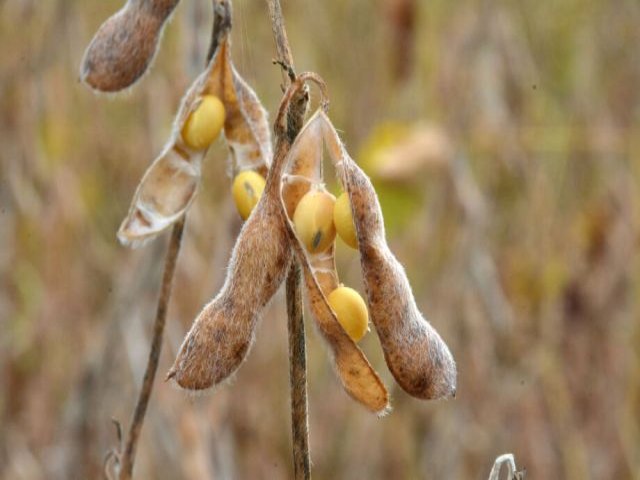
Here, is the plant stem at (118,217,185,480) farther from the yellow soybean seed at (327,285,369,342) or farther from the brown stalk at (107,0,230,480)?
the yellow soybean seed at (327,285,369,342)

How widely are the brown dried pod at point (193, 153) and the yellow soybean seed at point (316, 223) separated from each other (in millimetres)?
179

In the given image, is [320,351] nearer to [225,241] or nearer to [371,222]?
[225,241]

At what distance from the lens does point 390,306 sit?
71 cm

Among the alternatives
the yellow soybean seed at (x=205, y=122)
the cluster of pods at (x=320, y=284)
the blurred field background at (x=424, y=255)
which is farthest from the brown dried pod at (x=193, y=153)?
the blurred field background at (x=424, y=255)

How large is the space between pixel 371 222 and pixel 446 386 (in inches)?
5.4

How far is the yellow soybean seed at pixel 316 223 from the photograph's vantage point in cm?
72

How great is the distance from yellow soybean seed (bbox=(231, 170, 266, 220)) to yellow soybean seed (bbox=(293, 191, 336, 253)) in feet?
0.33

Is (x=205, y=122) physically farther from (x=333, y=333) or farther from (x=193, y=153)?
(x=333, y=333)

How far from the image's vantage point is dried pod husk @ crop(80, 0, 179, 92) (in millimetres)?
916

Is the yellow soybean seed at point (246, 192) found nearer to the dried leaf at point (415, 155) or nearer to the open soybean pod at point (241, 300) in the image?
the open soybean pod at point (241, 300)

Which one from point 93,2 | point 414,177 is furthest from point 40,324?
point 414,177

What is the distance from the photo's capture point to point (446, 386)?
73 centimetres

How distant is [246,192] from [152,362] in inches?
7.9

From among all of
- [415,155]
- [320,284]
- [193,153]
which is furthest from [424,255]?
[320,284]
